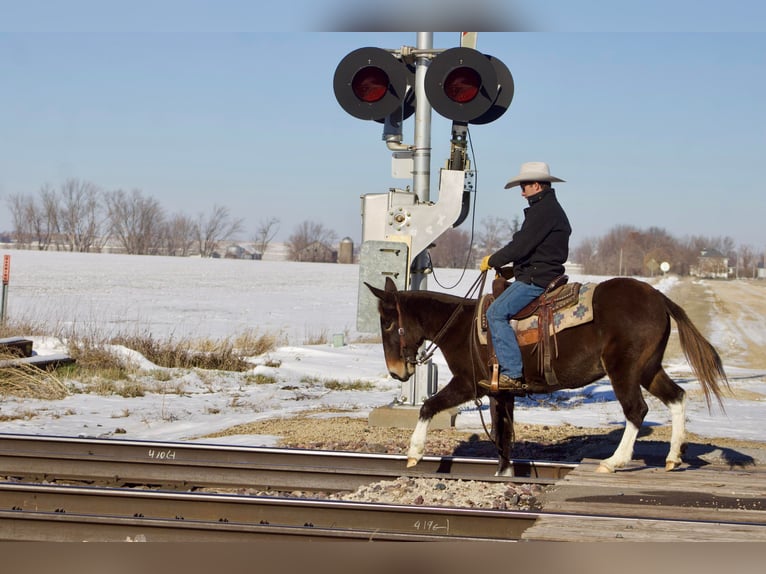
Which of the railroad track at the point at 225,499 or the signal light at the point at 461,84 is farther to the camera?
the signal light at the point at 461,84

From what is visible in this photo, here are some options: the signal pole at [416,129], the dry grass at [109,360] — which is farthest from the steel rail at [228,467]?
the dry grass at [109,360]

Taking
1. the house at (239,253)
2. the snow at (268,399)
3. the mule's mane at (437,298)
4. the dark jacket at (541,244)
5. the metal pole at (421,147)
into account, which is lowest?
the snow at (268,399)

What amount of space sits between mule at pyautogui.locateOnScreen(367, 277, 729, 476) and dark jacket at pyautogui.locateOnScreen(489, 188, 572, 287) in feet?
1.44

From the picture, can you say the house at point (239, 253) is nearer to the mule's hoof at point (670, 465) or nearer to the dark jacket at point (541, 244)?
the dark jacket at point (541, 244)

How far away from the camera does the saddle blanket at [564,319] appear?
7.47m

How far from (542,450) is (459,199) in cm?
305

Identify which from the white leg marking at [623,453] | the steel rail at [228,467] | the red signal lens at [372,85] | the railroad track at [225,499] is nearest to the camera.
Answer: the railroad track at [225,499]

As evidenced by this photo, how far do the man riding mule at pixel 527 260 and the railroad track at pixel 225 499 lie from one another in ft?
3.22

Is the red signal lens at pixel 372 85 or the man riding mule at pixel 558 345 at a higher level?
the red signal lens at pixel 372 85

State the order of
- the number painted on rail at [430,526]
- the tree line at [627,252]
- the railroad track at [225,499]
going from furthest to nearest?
the tree line at [627,252] < the number painted on rail at [430,526] < the railroad track at [225,499]

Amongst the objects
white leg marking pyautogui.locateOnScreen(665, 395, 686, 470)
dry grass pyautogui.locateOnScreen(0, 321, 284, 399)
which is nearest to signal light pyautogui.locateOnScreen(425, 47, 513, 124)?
white leg marking pyautogui.locateOnScreen(665, 395, 686, 470)

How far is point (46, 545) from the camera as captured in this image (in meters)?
6.29

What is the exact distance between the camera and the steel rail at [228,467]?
8000 mm

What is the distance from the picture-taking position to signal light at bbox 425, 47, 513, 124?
34.1ft
